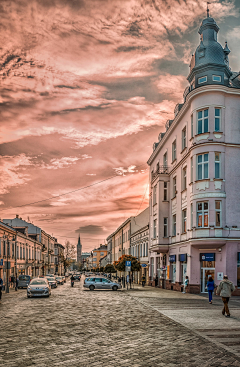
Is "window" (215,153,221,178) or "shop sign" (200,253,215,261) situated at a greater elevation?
"window" (215,153,221,178)

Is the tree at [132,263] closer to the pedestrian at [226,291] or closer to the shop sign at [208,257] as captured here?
the shop sign at [208,257]

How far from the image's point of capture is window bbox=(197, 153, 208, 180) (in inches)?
1156

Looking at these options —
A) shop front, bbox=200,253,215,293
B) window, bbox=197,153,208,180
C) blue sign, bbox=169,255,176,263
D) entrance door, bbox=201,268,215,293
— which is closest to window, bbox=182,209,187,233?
blue sign, bbox=169,255,176,263

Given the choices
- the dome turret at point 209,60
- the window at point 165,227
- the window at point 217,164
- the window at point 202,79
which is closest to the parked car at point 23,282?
the window at point 165,227

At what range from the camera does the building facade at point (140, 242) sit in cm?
5376

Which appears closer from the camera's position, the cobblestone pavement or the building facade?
the cobblestone pavement

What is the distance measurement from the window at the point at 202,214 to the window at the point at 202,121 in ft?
18.0

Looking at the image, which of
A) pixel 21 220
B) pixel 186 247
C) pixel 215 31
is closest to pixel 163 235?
pixel 186 247

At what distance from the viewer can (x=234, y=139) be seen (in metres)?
29.8

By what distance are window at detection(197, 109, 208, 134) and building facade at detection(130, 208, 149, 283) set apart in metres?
20.6

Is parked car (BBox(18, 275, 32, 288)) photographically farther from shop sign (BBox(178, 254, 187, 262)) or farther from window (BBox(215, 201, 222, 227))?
window (BBox(215, 201, 222, 227))

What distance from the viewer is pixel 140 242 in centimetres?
5931

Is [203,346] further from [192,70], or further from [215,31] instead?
[215,31]

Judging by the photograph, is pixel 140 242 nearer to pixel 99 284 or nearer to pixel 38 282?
pixel 99 284
